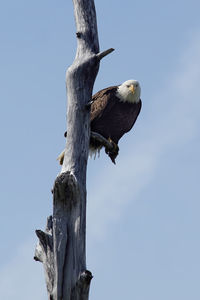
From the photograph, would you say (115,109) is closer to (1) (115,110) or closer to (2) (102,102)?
(1) (115,110)

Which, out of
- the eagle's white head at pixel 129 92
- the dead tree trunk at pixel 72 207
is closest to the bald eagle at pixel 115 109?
the eagle's white head at pixel 129 92

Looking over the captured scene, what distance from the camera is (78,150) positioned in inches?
304

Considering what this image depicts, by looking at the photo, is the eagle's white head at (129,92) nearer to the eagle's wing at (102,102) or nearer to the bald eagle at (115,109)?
the bald eagle at (115,109)

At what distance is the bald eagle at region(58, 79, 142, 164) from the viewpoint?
10258 mm

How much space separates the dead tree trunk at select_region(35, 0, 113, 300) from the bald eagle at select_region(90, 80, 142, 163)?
71.0 inches

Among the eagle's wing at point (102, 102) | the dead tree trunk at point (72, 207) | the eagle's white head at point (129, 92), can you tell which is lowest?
the dead tree trunk at point (72, 207)

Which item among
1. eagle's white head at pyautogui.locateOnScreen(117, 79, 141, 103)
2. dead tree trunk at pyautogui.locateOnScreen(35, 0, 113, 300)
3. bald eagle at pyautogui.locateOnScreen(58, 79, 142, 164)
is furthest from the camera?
eagle's white head at pyautogui.locateOnScreen(117, 79, 141, 103)

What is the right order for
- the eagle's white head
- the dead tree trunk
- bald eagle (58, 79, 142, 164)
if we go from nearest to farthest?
the dead tree trunk, bald eagle (58, 79, 142, 164), the eagle's white head

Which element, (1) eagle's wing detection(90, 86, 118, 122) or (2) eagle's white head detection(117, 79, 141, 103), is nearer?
(1) eagle's wing detection(90, 86, 118, 122)

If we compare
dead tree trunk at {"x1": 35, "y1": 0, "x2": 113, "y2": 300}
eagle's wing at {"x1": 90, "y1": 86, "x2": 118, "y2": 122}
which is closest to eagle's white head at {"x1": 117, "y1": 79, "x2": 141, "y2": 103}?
eagle's wing at {"x1": 90, "y1": 86, "x2": 118, "y2": 122}

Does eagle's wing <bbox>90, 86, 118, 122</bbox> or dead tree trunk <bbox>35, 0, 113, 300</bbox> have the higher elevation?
eagle's wing <bbox>90, 86, 118, 122</bbox>

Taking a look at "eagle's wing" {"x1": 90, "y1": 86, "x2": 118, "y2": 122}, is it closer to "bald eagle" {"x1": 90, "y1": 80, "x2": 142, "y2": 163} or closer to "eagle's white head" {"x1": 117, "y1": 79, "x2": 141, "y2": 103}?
"bald eagle" {"x1": 90, "y1": 80, "x2": 142, "y2": 163}

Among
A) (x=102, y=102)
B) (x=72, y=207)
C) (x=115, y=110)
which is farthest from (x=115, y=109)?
(x=72, y=207)

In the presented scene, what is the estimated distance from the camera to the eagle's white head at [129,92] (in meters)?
10.9
